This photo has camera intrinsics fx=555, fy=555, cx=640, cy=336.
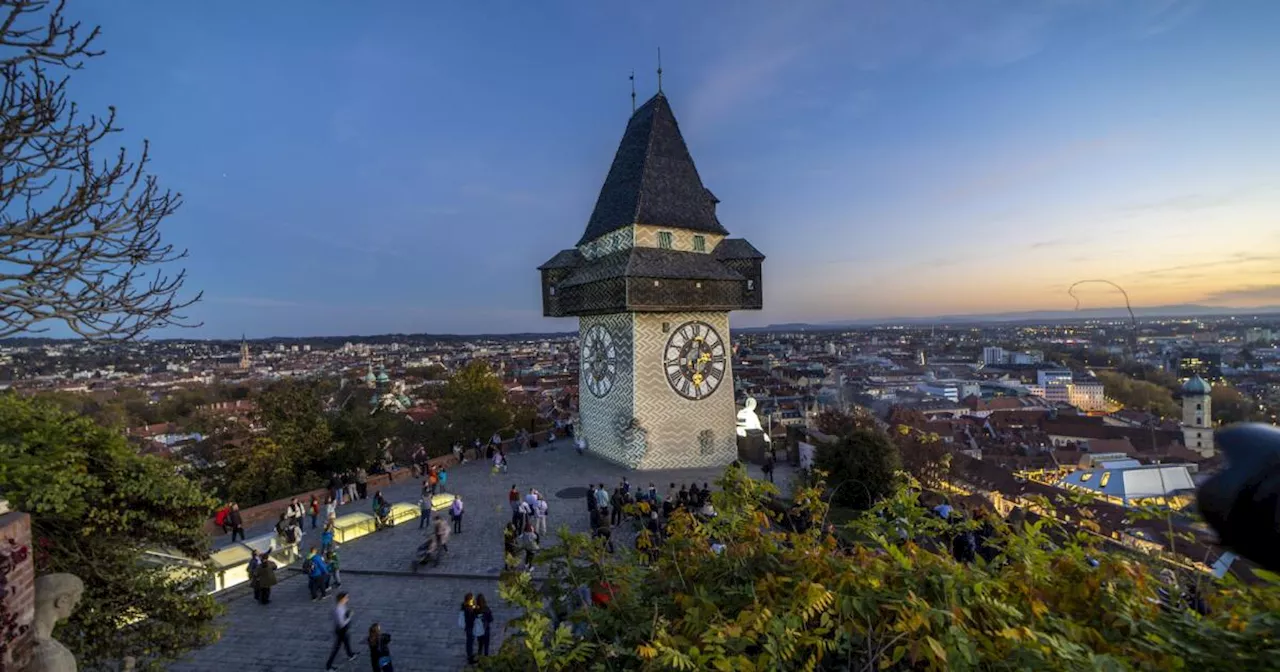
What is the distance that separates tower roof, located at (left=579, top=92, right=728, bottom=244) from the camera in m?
18.2

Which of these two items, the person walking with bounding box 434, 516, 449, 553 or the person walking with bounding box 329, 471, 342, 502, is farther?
the person walking with bounding box 329, 471, 342, 502

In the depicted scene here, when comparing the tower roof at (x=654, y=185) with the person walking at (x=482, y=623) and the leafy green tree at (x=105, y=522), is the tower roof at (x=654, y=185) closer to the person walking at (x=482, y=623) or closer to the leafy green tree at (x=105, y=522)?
the person walking at (x=482, y=623)

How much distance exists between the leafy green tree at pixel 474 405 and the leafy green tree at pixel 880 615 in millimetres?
21926

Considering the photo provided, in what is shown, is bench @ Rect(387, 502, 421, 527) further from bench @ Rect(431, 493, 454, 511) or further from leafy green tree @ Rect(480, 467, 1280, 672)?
leafy green tree @ Rect(480, 467, 1280, 672)

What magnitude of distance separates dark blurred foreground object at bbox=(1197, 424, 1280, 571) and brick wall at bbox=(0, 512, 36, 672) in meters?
5.46

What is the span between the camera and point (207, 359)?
10781 cm

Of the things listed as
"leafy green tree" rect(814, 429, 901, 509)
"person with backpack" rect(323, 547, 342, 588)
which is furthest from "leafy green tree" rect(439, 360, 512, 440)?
"leafy green tree" rect(814, 429, 901, 509)

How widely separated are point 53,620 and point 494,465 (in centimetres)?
1391

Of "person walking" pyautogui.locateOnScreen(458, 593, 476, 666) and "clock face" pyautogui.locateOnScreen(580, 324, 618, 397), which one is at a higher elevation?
"clock face" pyautogui.locateOnScreen(580, 324, 618, 397)

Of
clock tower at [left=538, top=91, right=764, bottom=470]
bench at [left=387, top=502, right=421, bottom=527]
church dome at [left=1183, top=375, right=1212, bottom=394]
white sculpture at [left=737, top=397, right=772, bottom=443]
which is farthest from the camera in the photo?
church dome at [left=1183, top=375, right=1212, bottom=394]

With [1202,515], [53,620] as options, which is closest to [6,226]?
[53,620]

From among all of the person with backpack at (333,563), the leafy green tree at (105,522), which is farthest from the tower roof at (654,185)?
the leafy green tree at (105,522)

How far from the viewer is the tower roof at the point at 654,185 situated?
18.2m

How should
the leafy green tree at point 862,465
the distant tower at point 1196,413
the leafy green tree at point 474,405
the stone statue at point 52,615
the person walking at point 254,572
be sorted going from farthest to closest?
the distant tower at point 1196,413
the leafy green tree at point 474,405
the leafy green tree at point 862,465
the person walking at point 254,572
the stone statue at point 52,615
